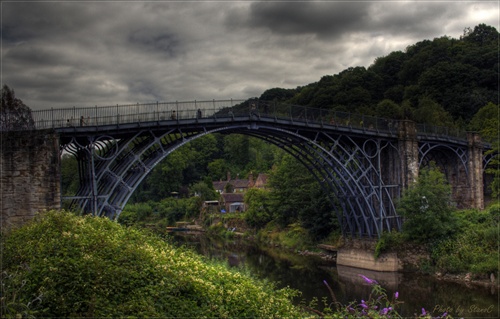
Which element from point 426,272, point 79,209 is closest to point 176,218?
point 426,272

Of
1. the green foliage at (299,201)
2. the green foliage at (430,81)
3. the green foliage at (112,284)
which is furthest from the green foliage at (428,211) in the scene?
the green foliage at (430,81)

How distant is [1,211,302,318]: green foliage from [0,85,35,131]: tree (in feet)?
24.4

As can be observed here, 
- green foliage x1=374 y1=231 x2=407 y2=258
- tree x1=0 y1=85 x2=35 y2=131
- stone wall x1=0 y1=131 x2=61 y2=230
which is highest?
tree x1=0 y1=85 x2=35 y2=131

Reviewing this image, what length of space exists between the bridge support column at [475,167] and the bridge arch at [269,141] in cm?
1055

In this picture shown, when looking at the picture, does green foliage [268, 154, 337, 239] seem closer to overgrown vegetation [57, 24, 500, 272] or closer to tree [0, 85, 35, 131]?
overgrown vegetation [57, 24, 500, 272]

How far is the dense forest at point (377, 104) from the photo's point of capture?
4322 centimetres

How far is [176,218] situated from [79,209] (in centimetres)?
4798

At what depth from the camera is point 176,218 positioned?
67.0 m

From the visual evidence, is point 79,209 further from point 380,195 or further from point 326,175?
point 380,195

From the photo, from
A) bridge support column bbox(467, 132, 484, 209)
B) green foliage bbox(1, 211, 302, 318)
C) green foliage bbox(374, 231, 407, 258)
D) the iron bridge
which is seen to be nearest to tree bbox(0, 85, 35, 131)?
the iron bridge

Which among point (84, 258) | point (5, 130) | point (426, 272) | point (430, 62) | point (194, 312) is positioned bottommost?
point (426, 272)

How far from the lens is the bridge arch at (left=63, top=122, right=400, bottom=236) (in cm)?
2048

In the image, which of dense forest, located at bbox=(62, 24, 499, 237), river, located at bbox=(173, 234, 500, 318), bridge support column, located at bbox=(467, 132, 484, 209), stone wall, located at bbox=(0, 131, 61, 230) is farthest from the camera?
dense forest, located at bbox=(62, 24, 499, 237)

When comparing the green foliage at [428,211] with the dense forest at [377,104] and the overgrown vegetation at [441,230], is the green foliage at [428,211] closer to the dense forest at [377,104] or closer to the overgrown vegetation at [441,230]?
the overgrown vegetation at [441,230]
